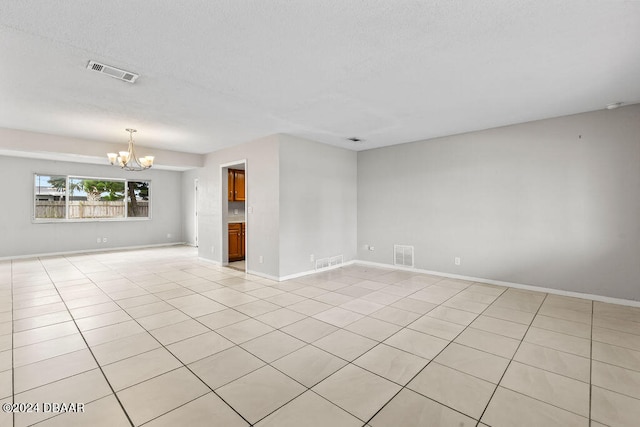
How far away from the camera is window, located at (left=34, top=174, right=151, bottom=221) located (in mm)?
7148

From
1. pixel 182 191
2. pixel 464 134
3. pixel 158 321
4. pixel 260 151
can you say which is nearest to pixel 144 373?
→ pixel 158 321

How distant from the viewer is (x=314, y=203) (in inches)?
218

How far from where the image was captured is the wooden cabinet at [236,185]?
6.64 m

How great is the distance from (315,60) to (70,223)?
8364 millimetres

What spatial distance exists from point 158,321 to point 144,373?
1.09m

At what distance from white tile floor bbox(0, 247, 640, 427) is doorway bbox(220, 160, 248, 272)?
6.64ft

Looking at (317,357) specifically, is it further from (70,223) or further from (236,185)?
(70,223)

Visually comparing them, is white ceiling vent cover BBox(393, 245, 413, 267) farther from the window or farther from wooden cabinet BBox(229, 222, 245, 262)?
the window

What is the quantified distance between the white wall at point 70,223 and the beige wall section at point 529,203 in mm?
7064

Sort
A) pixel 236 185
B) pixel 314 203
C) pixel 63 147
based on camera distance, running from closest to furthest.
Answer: pixel 63 147 < pixel 314 203 < pixel 236 185

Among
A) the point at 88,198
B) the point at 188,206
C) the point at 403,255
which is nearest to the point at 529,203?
the point at 403,255

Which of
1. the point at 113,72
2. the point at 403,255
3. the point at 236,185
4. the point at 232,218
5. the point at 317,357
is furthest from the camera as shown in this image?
the point at 232,218

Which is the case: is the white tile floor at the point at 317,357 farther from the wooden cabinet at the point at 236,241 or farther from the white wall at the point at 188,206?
the white wall at the point at 188,206

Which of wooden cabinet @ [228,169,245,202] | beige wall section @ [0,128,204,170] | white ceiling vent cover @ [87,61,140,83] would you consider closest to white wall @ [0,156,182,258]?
beige wall section @ [0,128,204,170]
